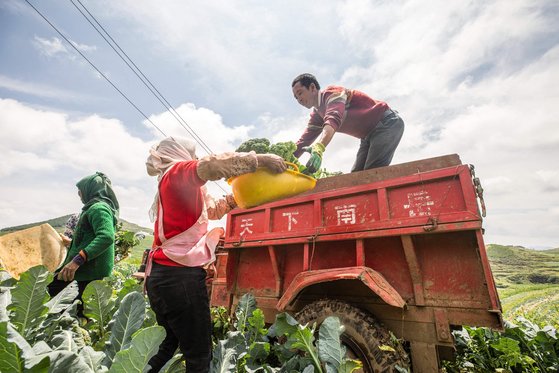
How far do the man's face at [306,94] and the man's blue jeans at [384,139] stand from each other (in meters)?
0.88

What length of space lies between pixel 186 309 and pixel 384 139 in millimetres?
2898

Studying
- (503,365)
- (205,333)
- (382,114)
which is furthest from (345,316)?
(382,114)

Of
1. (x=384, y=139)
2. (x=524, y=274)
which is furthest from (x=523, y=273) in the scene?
(x=384, y=139)

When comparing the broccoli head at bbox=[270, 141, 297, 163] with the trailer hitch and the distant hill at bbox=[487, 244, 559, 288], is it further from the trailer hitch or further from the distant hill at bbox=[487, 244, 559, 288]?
the distant hill at bbox=[487, 244, 559, 288]

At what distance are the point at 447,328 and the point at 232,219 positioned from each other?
2578mm

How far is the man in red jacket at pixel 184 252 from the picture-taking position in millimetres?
1769

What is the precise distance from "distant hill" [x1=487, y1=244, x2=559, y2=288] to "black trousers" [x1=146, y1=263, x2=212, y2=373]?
2372 cm

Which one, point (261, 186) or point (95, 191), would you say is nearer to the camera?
point (261, 186)

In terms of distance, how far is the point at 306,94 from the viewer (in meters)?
3.89

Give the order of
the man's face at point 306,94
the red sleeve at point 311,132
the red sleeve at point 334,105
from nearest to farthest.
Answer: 1. the red sleeve at point 334,105
2. the man's face at point 306,94
3. the red sleeve at point 311,132

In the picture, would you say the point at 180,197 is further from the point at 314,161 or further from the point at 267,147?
the point at 314,161

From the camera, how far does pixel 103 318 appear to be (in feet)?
7.50

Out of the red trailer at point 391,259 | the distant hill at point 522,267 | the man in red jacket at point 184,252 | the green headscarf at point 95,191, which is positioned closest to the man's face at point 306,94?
the red trailer at point 391,259

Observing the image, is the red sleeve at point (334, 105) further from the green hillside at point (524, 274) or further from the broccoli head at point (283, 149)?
the green hillside at point (524, 274)
